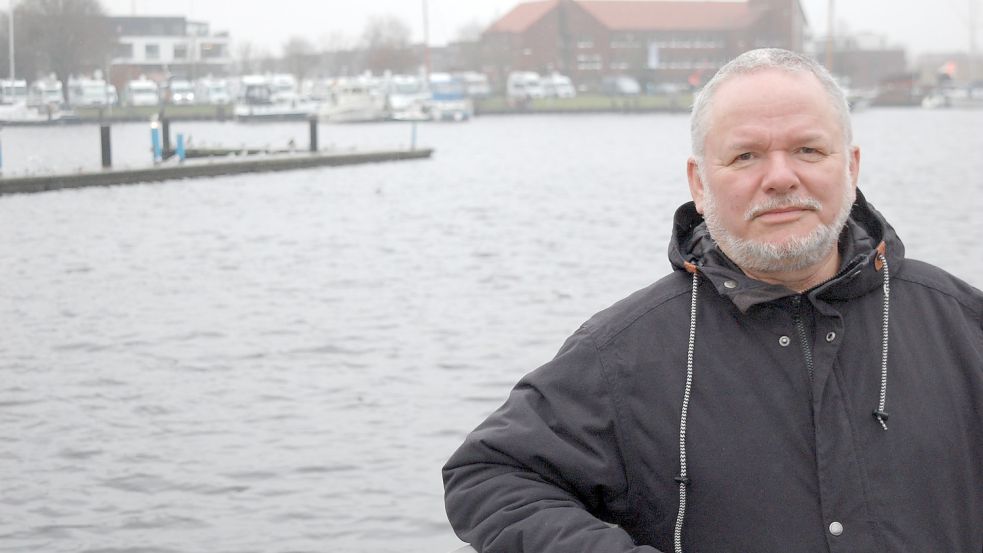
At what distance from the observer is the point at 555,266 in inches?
909

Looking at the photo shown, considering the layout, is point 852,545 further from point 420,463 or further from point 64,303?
point 64,303

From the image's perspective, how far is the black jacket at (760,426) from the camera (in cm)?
287

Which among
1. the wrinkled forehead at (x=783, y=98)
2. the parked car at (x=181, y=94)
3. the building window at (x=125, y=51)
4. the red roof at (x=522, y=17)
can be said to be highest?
the red roof at (x=522, y=17)

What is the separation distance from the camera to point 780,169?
2957mm

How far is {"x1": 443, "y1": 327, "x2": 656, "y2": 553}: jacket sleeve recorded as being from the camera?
9.41 ft

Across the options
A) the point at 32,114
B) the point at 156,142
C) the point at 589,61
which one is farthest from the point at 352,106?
the point at 156,142

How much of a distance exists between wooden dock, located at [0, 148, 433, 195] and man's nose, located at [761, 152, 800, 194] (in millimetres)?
30231

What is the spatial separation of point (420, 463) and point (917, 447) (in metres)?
7.59

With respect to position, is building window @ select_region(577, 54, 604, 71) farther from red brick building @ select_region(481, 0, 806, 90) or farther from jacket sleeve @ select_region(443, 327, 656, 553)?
jacket sleeve @ select_region(443, 327, 656, 553)

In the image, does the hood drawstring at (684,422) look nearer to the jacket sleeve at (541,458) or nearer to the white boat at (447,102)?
the jacket sleeve at (541,458)

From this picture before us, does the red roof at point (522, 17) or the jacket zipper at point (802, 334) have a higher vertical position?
the red roof at point (522, 17)

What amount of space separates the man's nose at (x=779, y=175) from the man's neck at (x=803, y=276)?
181 mm

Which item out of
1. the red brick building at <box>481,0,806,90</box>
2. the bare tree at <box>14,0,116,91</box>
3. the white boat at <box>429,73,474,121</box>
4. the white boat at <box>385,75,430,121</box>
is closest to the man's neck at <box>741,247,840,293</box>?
the bare tree at <box>14,0,116,91</box>

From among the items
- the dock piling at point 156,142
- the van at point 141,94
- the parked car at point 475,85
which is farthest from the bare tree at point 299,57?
→ the dock piling at point 156,142
